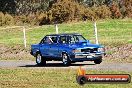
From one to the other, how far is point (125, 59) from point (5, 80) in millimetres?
9891

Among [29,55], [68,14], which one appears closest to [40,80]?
[29,55]

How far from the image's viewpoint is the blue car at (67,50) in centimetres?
2142

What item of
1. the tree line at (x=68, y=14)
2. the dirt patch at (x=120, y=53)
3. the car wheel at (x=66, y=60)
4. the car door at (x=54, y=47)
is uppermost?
the car door at (x=54, y=47)

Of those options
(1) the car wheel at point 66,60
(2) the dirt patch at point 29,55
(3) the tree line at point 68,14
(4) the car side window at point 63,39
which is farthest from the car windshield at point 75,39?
(3) the tree line at point 68,14

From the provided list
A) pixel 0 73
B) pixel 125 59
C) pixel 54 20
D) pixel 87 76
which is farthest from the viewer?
pixel 54 20

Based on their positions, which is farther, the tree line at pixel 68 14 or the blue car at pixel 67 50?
the tree line at pixel 68 14

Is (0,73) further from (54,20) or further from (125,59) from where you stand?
(54,20)

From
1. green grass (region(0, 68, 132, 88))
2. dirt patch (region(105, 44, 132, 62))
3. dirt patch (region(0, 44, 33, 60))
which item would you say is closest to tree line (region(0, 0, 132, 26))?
dirt patch (region(0, 44, 33, 60))

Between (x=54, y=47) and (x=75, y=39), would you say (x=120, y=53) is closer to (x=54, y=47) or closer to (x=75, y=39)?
(x=75, y=39)

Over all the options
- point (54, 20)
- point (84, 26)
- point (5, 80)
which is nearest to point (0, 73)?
point (5, 80)

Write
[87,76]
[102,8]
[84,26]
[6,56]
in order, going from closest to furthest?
[87,76] → [6,56] → [84,26] → [102,8]

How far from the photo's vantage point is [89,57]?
21438 mm

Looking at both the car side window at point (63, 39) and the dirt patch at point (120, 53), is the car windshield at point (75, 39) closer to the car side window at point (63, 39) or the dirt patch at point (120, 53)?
the car side window at point (63, 39)

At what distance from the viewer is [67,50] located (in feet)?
71.1
